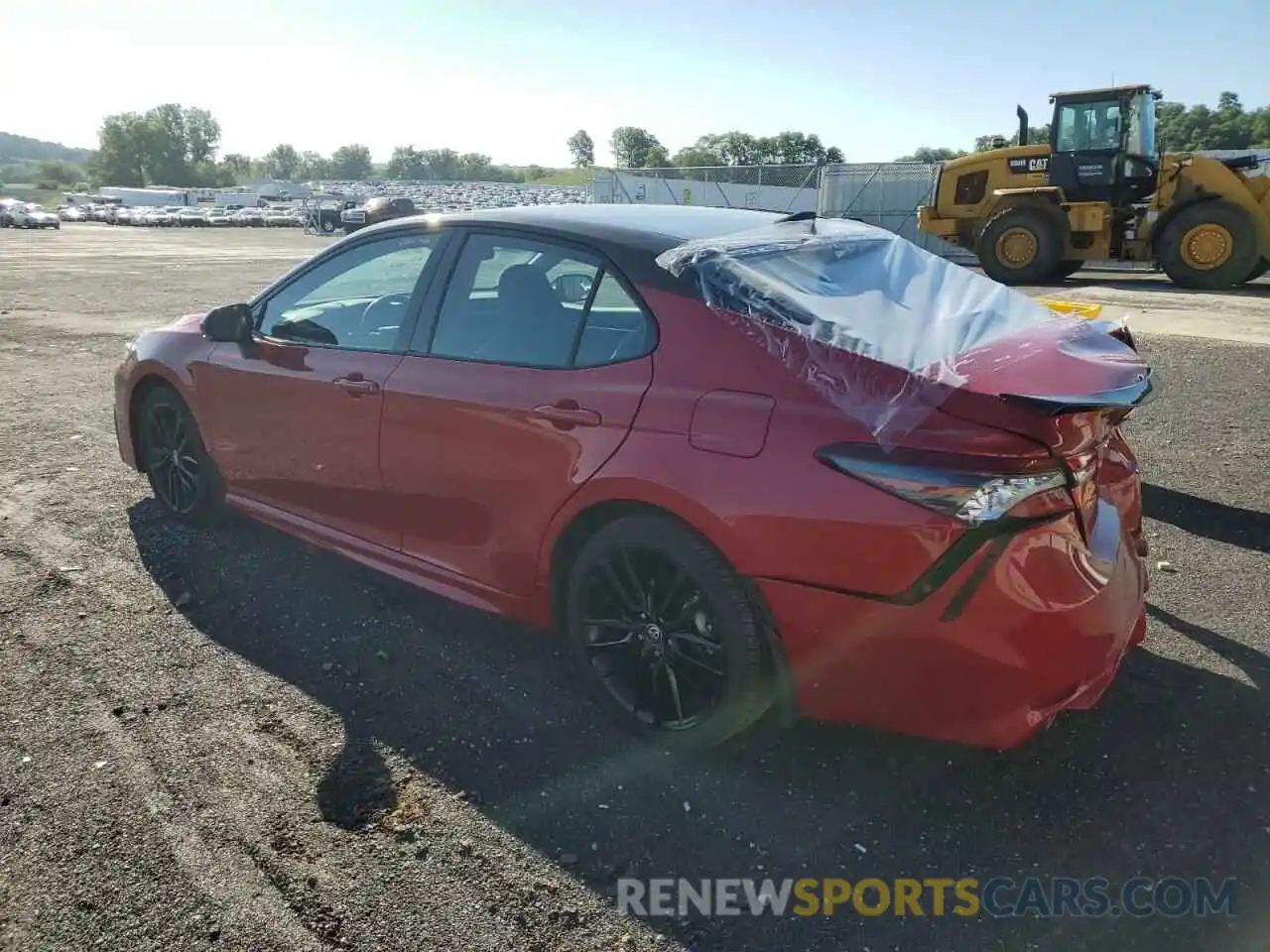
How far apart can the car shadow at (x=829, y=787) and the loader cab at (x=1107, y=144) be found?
567 inches

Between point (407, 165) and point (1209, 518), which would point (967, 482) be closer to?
point (1209, 518)

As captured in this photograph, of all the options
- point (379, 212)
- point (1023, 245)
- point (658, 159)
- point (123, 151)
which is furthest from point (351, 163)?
point (1023, 245)

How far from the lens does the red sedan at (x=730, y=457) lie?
2.32m

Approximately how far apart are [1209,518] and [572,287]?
12.2 ft

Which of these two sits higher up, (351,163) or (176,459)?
(351,163)

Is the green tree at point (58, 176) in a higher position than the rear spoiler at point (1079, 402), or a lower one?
higher

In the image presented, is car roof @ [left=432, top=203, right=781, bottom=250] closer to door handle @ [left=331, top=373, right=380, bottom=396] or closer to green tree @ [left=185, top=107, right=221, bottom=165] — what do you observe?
door handle @ [left=331, top=373, right=380, bottom=396]

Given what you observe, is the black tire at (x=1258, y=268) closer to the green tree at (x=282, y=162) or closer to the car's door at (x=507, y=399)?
the car's door at (x=507, y=399)

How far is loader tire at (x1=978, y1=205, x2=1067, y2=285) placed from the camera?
52.4ft

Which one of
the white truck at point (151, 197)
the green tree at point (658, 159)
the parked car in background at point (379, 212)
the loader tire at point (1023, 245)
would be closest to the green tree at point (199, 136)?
the white truck at point (151, 197)

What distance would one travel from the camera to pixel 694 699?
2818mm

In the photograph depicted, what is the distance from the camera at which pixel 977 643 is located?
2.30m

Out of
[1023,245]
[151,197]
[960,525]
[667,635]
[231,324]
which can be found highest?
[151,197]

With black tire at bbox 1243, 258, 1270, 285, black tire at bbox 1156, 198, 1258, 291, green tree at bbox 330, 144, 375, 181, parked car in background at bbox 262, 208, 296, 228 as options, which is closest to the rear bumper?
black tire at bbox 1156, 198, 1258, 291
